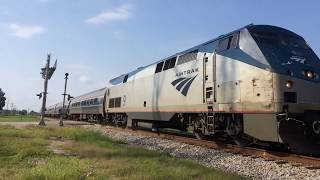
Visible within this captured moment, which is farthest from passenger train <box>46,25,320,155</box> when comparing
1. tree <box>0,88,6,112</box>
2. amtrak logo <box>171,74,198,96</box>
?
tree <box>0,88,6,112</box>

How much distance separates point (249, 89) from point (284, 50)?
1.73m

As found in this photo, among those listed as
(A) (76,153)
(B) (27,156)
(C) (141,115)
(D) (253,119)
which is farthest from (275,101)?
(C) (141,115)

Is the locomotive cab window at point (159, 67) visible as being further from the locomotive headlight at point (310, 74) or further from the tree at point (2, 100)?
the tree at point (2, 100)

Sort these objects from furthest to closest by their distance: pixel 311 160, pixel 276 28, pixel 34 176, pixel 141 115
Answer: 1. pixel 141 115
2. pixel 276 28
3. pixel 311 160
4. pixel 34 176

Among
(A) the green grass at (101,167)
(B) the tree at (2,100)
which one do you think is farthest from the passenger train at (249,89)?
(B) the tree at (2,100)

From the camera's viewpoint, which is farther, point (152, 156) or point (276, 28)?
point (276, 28)

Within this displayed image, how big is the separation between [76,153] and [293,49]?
755 centimetres

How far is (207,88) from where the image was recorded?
15.7 meters

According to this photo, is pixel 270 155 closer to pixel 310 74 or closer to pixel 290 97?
pixel 290 97

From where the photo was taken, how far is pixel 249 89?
13117mm

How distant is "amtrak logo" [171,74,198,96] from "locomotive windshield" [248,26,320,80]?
357cm

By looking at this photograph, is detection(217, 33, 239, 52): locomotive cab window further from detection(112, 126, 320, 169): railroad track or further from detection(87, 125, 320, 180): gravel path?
detection(87, 125, 320, 180): gravel path

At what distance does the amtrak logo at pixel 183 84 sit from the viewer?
17.3m

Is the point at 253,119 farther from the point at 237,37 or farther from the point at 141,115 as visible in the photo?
the point at 141,115
